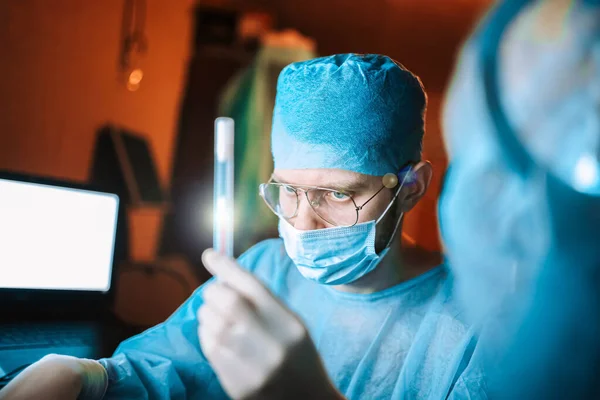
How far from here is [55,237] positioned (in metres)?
1.25

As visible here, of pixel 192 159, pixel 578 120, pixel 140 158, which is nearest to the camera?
pixel 578 120

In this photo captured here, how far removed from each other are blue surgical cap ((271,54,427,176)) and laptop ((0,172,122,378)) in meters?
0.63

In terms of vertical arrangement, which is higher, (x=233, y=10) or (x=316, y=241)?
(x=233, y=10)

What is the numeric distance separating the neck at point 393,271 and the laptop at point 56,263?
58cm

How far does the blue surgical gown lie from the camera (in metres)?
0.84

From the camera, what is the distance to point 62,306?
1.29m

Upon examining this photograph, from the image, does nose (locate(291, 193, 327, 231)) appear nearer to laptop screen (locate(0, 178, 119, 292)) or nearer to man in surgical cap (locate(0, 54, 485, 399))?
man in surgical cap (locate(0, 54, 485, 399))

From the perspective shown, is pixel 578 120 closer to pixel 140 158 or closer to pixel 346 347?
pixel 346 347

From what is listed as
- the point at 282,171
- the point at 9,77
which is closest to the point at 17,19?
the point at 9,77

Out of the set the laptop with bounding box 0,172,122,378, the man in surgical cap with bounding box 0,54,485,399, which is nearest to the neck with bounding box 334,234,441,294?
the man in surgical cap with bounding box 0,54,485,399

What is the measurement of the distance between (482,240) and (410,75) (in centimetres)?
56

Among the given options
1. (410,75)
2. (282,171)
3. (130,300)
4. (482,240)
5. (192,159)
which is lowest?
(130,300)

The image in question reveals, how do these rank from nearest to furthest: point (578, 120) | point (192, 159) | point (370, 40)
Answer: point (578, 120)
point (192, 159)
point (370, 40)

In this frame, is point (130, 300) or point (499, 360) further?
point (130, 300)
